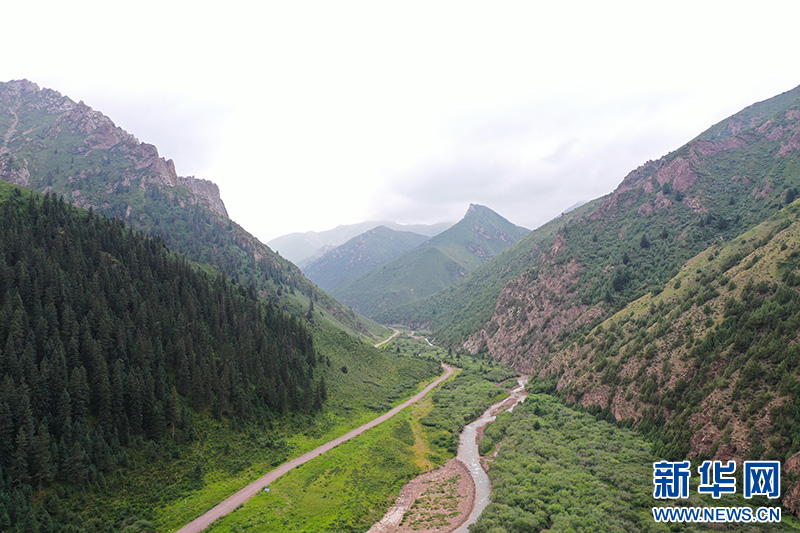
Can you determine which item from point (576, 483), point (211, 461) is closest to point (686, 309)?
point (576, 483)

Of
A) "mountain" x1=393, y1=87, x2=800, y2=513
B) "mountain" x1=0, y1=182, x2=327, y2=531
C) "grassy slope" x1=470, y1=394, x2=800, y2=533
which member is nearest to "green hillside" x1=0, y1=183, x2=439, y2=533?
"mountain" x1=0, y1=182, x2=327, y2=531

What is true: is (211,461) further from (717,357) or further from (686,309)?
(686,309)

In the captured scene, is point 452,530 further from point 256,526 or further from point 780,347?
point 780,347

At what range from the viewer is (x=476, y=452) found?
67.9 meters

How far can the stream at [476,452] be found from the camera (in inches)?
1867

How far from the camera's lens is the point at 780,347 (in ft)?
154

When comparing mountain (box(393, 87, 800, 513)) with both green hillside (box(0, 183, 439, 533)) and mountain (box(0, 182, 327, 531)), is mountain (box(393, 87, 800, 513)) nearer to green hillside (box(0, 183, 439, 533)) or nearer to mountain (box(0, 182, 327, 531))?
green hillside (box(0, 183, 439, 533))

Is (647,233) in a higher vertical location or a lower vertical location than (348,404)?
higher

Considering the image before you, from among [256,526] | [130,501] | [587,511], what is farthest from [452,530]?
[130,501]

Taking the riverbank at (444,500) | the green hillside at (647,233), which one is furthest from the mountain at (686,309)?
the riverbank at (444,500)

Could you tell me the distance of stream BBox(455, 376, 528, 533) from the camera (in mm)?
47431

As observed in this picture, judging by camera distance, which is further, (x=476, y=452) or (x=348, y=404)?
(x=348, y=404)

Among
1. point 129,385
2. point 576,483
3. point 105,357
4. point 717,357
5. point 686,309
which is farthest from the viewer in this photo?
point 686,309

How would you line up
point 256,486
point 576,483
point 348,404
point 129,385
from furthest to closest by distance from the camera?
point 348,404
point 129,385
point 256,486
point 576,483
